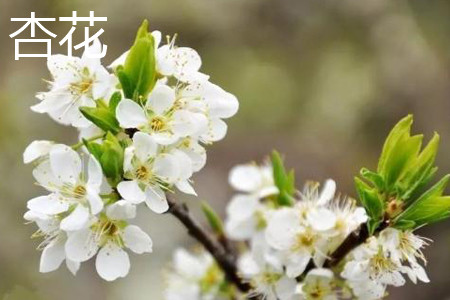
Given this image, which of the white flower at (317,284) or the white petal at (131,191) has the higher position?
the white petal at (131,191)

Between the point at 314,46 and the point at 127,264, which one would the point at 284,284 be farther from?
the point at 314,46

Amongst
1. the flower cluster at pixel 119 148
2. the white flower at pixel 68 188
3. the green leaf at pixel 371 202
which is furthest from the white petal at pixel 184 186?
the green leaf at pixel 371 202

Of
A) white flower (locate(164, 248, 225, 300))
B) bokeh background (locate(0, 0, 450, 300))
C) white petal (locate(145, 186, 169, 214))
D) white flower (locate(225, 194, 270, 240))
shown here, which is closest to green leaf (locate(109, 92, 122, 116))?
white petal (locate(145, 186, 169, 214))

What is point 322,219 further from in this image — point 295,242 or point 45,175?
point 45,175

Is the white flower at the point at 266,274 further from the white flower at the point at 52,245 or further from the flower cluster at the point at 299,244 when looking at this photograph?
the white flower at the point at 52,245

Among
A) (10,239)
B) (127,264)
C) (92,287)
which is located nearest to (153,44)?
(127,264)

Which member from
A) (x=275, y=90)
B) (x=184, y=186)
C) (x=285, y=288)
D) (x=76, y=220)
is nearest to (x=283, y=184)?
(x=285, y=288)
